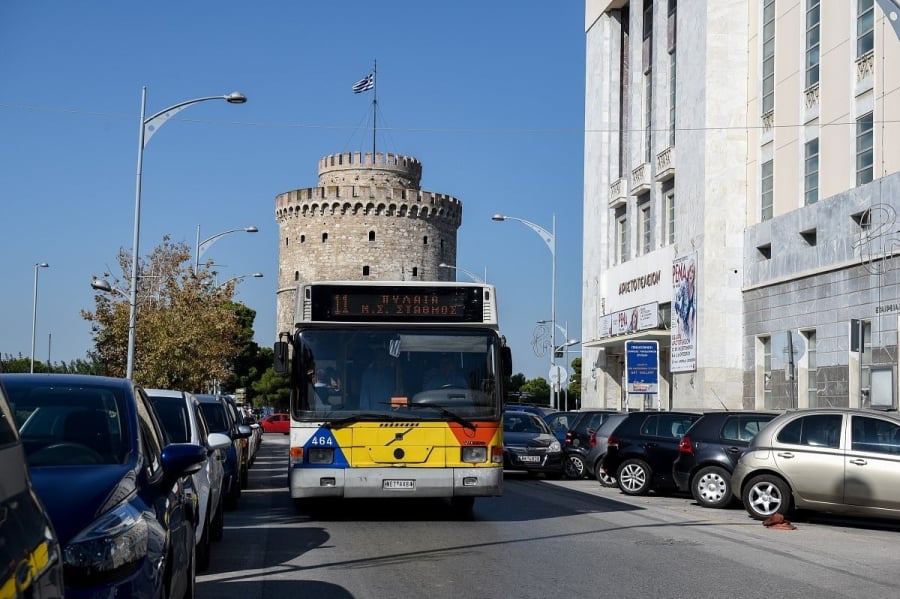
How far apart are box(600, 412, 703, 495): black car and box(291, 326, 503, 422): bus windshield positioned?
23.1ft

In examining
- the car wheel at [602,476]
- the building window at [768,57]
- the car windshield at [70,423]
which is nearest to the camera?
the car windshield at [70,423]

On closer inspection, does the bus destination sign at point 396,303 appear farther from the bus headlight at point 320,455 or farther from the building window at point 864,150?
the building window at point 864,150

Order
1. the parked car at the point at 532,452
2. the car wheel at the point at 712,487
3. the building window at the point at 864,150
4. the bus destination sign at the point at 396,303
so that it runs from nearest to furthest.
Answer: the bus destination sign at the point at 396,303
the car wheel at the point at 712,487
the parked car at the point at 532,452
the building window at the point at 864,150

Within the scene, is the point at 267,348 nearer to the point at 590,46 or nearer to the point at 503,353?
the point at 590,46

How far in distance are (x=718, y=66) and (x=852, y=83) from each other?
27.7 feet

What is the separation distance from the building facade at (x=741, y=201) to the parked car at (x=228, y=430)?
11.1 meters

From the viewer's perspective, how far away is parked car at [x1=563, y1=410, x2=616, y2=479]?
2659cm

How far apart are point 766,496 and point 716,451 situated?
2.72m

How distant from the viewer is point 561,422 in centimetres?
3088

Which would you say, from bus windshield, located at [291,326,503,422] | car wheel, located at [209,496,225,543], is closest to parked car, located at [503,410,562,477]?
bus windshield, located at [291,326,503,422]

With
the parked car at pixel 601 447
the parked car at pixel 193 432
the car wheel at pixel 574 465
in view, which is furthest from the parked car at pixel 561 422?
the parked car at pixel 193 432

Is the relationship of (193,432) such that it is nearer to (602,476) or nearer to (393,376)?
(393,376)

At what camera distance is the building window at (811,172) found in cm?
3484

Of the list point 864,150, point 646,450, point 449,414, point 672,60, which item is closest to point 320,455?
point 449,414
